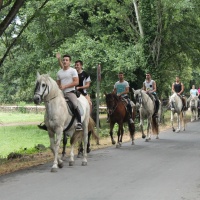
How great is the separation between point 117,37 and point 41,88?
22.8 m

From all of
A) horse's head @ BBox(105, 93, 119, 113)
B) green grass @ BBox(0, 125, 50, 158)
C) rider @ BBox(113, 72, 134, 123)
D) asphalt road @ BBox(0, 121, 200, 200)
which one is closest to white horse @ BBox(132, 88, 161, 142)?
rider @ BBox(113, 72, 134, 123)

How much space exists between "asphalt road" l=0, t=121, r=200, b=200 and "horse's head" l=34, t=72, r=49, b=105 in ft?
5.59

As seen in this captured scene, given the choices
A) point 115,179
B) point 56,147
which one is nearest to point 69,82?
point 56,147

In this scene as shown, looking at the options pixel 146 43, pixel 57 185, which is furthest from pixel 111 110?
pixel 146 43

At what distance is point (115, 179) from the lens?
10.4m

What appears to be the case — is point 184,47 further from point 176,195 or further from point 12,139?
point 176,195

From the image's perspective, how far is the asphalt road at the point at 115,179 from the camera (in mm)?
8766

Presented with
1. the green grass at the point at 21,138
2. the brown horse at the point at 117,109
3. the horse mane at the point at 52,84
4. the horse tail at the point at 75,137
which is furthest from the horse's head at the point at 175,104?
the horse mane at the point at 52,84

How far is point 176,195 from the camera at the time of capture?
8.77 m

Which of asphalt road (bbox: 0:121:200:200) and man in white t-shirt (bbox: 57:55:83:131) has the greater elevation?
man in white t-shirt (bbox: 57:55:83:131)

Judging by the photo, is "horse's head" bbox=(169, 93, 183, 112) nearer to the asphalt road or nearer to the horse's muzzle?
the asphalt road

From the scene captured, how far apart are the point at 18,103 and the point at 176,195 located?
68577mm

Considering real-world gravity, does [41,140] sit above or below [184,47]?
below

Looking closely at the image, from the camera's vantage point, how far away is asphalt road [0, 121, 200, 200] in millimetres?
8766
